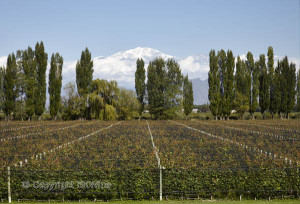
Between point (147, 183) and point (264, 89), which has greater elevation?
point (264, 89)

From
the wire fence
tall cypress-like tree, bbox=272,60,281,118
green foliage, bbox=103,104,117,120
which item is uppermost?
tall cypress-like tree, bbox=272,60,281,118

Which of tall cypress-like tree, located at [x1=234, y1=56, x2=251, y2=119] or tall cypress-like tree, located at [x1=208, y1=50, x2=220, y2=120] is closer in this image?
tall cypress-like tree, located at [x1=208, y1=50, x2=220, y2=120]

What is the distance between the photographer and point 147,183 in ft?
34.7

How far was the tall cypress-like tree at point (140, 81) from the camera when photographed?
68562 mm

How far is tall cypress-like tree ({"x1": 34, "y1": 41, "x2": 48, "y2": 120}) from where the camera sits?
190 feet

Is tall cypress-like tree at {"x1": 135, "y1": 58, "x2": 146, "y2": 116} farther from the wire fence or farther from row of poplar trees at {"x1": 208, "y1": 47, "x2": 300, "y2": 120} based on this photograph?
the wire fence

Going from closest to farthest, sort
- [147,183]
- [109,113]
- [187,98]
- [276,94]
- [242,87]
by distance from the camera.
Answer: [147,183]
[109,113]
[276,94]
[242,87]
[187,98]

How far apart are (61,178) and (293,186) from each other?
7709 mm

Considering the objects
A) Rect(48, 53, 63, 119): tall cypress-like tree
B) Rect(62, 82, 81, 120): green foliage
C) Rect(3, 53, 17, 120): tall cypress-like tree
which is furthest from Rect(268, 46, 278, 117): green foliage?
Rect(3, 53, 17, 120): tall cypress-like tree

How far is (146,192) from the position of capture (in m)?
10.6

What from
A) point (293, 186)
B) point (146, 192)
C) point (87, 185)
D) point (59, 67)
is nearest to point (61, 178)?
point (87, 185)

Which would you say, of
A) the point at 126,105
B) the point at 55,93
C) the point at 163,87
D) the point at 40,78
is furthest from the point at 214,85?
the point at 40,78

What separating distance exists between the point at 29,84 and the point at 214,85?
34.8 meters

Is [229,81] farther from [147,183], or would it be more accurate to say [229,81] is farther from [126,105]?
[147,183]
